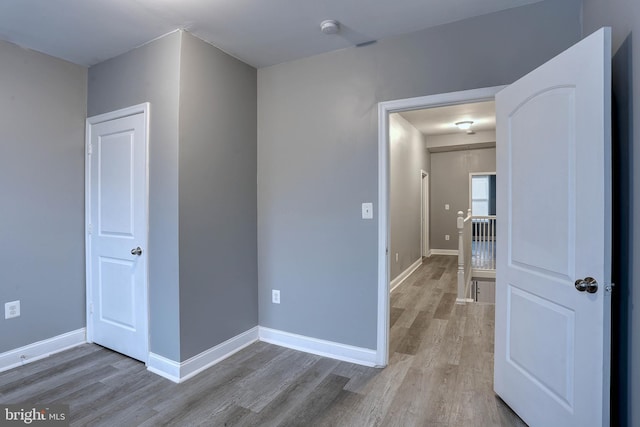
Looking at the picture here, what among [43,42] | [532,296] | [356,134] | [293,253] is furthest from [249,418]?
[43,42]

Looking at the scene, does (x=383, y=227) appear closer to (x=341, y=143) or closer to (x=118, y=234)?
(x=341, y=143)

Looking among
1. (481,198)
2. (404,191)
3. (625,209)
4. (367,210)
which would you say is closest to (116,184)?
(367,210)

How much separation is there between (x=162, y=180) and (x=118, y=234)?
75 centimetres

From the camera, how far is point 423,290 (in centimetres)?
486

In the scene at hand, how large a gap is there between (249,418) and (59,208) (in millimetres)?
2418

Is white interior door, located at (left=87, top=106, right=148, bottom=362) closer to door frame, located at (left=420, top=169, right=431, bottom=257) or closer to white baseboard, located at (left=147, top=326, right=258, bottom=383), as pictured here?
white baseboard, located at (left=147, top=326, right=258, bottom=383)

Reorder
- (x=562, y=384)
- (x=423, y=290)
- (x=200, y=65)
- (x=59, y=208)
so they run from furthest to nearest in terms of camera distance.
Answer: (x=423, y=290), (x=59, y=208), (x=200, y=65), (x=562, y=384)

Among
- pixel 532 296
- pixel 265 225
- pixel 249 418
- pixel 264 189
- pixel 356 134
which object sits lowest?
pixel 249 418

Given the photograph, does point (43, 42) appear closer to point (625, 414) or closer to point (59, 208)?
point (59, 208)

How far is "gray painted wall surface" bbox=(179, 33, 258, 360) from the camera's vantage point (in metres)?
Result: 2.42

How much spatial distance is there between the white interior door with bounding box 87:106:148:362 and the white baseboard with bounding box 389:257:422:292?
298 cm

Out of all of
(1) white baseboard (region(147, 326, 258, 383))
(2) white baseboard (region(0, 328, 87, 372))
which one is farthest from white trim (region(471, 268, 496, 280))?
(2) white baseboard (region(0, 328, 87, 372))

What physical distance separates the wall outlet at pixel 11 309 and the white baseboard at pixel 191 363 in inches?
44.6

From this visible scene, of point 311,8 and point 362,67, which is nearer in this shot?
point 311,8
